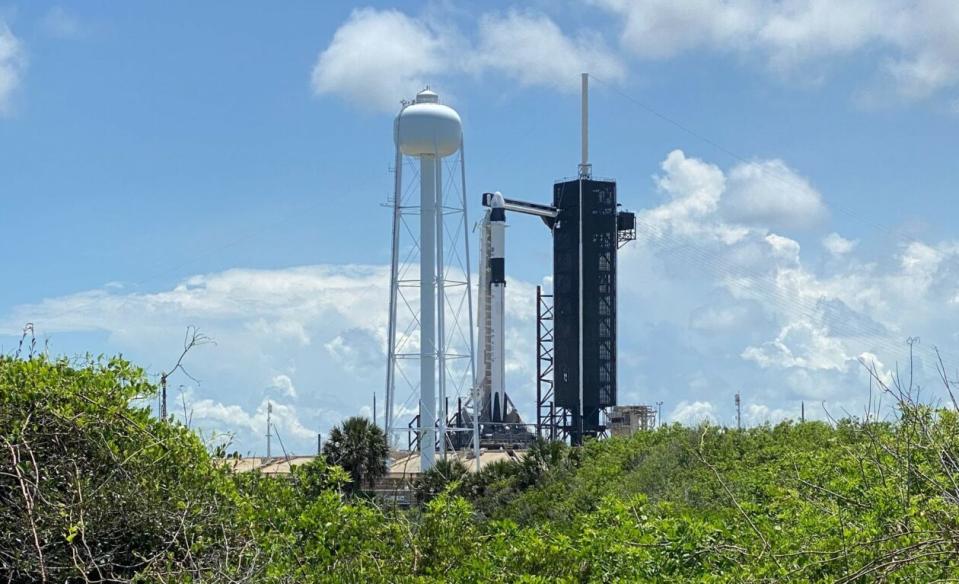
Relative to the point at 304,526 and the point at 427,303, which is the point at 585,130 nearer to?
the point at 427,303

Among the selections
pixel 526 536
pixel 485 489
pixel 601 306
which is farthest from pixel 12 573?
pixel 601 306

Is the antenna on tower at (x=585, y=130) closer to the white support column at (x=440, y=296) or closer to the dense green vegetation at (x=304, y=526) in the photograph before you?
the white support column at (x=440, y=296)

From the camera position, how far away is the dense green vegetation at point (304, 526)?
7852 mm

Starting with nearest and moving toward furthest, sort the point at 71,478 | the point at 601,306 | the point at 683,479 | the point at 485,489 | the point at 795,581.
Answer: the point at 795,581 < the point at 71,478 < the point at 683,479 < the point at 485,489 < the point at 601,306

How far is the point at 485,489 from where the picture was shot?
A: 32.5m

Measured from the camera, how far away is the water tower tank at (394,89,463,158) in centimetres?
5069

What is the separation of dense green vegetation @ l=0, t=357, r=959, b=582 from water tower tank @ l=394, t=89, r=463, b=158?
4066 cm

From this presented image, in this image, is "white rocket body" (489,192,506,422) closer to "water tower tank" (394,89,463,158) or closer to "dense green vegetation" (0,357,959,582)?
"water tower tank" (394,89,463,158)

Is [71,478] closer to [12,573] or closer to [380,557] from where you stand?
[12,573]

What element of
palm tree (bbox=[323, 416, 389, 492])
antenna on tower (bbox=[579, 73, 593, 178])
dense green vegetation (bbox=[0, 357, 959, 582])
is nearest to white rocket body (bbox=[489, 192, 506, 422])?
antenna on tower (bbox=[579, 73, 593, 178])

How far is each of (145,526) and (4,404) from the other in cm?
145

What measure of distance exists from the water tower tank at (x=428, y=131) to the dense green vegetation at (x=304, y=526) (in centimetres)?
4066

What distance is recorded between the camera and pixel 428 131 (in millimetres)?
50594

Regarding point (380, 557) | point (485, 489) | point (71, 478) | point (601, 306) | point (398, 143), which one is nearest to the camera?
point (71, 478)
